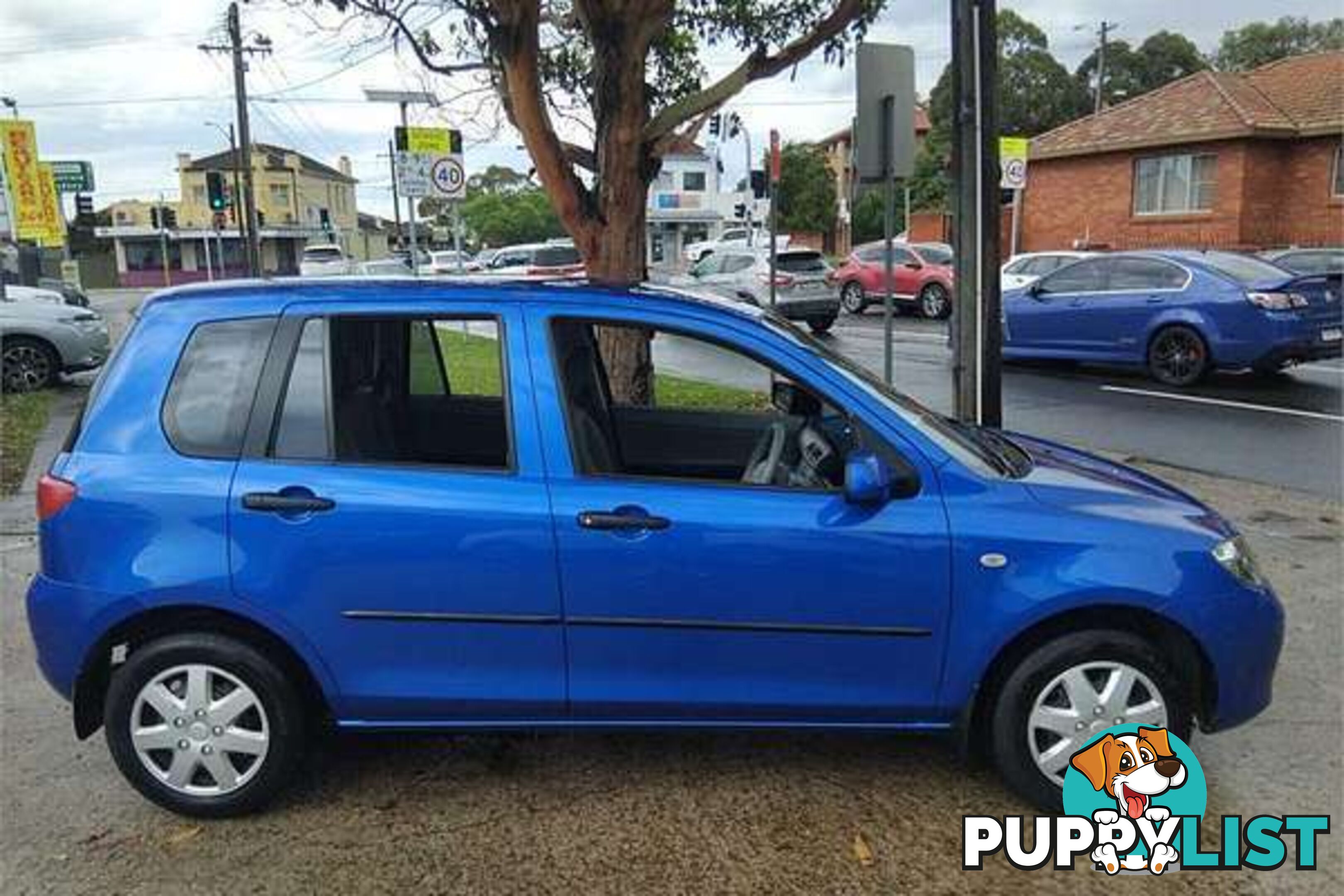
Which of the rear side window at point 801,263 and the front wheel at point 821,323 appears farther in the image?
the front wheel at point 821,323

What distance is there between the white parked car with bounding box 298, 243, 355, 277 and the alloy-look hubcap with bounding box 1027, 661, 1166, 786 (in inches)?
1164

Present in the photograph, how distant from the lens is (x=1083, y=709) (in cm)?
338

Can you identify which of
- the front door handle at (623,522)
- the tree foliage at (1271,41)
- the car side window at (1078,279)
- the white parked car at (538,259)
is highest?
the tree foliage at (1271,41)

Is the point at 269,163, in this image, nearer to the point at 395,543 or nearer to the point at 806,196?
the point at 806,196

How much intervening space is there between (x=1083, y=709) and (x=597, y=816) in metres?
1.54

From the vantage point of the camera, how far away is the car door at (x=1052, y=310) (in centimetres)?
1348

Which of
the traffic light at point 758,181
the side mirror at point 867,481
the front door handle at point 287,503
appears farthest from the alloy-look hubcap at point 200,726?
the traffic light at point 758,181

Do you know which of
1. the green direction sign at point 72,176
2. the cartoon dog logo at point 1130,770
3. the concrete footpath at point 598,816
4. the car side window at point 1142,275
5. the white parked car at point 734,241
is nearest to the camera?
the concrete footpath at point 598,816

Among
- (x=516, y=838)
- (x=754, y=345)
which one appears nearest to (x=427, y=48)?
(x=754, y=345)

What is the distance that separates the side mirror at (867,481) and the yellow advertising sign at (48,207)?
20965 mm

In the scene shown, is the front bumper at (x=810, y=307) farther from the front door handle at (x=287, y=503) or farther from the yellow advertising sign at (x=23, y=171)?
the front door handle at (x=287, y=503)

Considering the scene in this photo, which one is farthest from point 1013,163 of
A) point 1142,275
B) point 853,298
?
point 1142,275

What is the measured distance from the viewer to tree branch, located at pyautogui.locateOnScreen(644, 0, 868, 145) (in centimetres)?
813

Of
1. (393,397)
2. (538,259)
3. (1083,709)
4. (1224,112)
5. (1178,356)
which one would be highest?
(1224,112)
